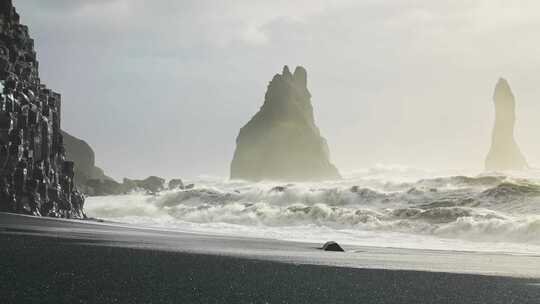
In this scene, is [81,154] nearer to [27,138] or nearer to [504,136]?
[504,136]

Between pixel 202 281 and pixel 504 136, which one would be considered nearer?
pixel 202 281

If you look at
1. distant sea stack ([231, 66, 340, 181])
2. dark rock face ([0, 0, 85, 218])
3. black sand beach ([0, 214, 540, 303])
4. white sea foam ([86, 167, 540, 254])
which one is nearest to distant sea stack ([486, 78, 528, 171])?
distant sea stack ([231, 66, 340, 181])

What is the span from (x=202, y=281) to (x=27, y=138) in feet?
76.1

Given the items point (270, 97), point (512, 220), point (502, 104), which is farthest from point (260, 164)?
point (512, 220)

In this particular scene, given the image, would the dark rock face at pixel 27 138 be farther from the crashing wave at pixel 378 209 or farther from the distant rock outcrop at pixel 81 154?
the distant rock outcrop at pixel 81 154

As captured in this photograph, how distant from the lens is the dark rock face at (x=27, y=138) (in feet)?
90.2

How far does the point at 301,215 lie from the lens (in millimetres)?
41281

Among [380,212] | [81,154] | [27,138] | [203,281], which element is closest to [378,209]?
[380,212]

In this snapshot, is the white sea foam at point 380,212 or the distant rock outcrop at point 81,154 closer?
the white sea foam at point 380,212

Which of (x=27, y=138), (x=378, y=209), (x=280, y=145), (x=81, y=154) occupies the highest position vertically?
(x=280, y=145)

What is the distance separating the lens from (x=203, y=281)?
9102mm

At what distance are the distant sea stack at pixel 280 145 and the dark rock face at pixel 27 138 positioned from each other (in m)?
94.7

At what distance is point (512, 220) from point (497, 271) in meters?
18.4

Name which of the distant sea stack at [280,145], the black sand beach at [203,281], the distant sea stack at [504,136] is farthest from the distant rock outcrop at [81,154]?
the black sand beach at [203,281]
